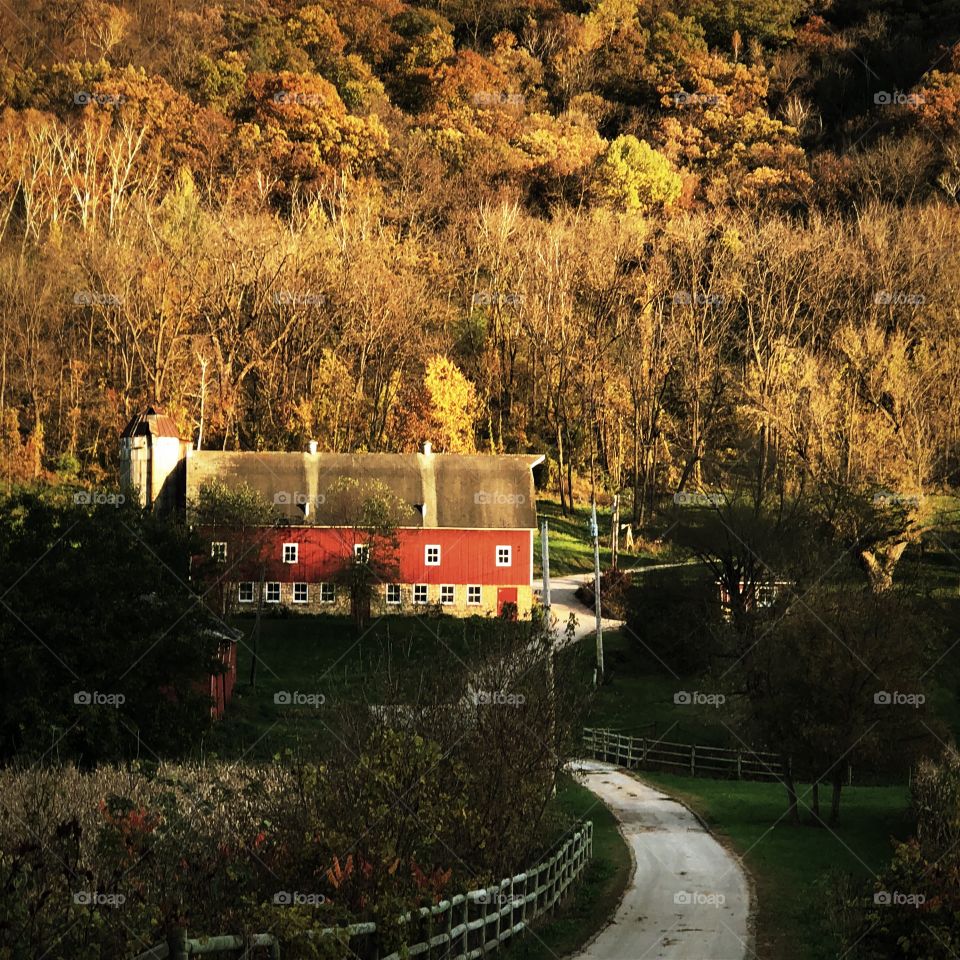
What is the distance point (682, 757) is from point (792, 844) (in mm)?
15052

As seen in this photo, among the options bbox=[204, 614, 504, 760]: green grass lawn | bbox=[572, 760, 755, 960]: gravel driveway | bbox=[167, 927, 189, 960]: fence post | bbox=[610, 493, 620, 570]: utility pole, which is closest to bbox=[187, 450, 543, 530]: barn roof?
bbox=[204, 614, 504, 760]: green grass lawn

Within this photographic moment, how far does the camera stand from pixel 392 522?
57.4 meters

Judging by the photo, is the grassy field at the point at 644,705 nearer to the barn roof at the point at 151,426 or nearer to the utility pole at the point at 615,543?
the utility pole at the point at 615,543

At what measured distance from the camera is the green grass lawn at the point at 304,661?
3854cm

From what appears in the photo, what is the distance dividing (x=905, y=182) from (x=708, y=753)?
216 ft

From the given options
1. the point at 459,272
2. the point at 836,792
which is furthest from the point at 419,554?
the point at 459,272

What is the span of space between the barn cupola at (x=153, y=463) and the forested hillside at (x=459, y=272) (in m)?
9.43

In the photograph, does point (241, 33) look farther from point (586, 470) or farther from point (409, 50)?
point (586, 470)

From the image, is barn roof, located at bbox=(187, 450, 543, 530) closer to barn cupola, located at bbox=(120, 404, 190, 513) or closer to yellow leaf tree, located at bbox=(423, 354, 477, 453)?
barn cupola, located at bbox=(120, 404, 190, 513)

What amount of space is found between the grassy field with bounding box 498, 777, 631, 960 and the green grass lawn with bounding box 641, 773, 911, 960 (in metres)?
2.47

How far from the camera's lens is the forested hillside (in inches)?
2776

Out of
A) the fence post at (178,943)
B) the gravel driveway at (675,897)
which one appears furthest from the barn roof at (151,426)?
the fence post at (178,943)

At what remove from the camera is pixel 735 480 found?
238 ft

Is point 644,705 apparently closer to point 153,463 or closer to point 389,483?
point 389,483
